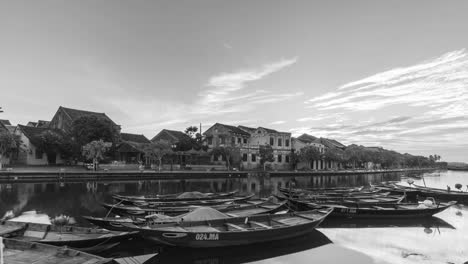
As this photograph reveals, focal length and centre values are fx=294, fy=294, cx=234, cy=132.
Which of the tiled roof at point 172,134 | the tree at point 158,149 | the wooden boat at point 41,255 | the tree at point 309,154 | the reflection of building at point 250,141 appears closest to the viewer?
the wooden boat at point 41,255

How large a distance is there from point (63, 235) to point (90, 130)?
36229 millimetres

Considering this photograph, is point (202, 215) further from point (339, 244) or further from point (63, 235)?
point (339, 244)

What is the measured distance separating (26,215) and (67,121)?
131ft

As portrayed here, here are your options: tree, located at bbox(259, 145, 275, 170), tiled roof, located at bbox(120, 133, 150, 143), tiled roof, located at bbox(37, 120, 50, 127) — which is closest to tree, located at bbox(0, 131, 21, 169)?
tiled roof, located at bbox(120, 133, 150, 143)

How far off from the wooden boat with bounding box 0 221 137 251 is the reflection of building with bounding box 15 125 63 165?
37738mm

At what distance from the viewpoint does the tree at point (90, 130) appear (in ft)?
137

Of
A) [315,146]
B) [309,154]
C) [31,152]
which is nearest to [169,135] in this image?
[31,152]

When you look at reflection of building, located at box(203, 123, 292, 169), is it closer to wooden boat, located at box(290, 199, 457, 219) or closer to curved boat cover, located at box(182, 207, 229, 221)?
wooden boat, located at box(290, 199, 457, 219)

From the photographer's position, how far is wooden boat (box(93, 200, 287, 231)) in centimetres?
1035

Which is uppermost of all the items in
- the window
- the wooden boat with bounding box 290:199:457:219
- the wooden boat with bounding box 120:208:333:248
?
the window

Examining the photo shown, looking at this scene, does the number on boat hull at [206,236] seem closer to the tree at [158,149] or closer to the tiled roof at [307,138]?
the tree at [158,149]

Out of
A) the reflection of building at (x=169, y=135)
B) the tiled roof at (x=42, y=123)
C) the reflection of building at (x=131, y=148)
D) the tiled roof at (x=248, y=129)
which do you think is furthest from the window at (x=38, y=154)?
the tiled roof at (x=248, y=129)

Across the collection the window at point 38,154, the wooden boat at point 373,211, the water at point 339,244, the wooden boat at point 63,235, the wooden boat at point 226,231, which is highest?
the window at point 38,154

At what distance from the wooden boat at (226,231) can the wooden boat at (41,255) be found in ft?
8.18
